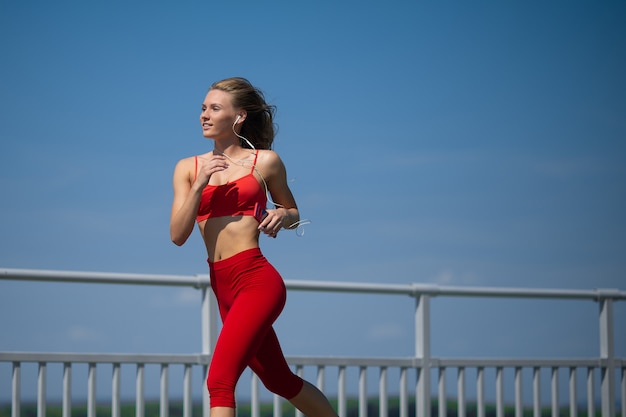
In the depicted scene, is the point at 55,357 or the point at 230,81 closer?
the point at 230,81

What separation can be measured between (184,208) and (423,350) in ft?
8.72

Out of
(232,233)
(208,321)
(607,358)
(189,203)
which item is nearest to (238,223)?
(232,233)

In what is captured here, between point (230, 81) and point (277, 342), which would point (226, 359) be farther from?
point (230, 81)

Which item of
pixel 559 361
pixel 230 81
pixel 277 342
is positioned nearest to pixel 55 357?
pixel 277 342

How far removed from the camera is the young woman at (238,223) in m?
3.41

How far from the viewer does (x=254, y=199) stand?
11.7 ft

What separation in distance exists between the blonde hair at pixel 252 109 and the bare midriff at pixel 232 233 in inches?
15.3

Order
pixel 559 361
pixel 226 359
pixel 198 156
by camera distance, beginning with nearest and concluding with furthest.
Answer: pixel 226 359
pixel 198 156
pixel 559 361

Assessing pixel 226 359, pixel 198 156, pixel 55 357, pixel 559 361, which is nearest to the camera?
pixel 226 359

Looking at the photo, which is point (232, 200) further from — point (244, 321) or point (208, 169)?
point (244, 321)

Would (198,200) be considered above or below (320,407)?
above

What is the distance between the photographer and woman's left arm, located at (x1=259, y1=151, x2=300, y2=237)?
3545 millimetres

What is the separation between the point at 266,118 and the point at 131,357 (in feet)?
5.24

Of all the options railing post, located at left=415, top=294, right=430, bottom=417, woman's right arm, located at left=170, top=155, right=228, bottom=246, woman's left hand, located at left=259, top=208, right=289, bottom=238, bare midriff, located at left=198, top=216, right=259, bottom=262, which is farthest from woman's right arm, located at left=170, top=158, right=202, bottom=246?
railing post, located at left=415, top=294, right=430, bottom=417
